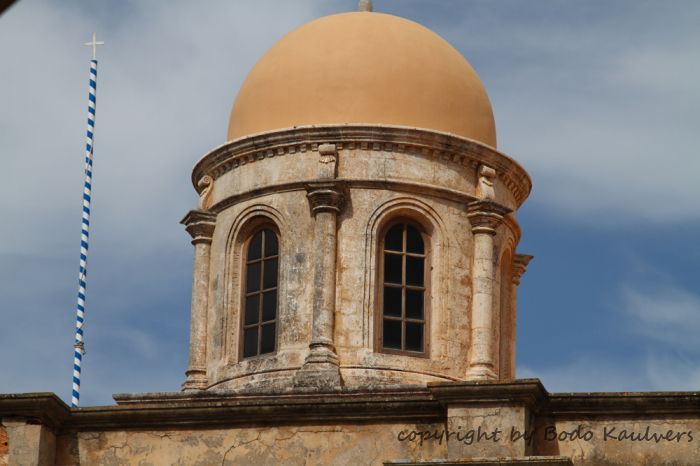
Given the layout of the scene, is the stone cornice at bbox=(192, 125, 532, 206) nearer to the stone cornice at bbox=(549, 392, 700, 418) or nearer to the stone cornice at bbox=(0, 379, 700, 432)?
the stone cornice at bbox=(0, 379, 700, 432)

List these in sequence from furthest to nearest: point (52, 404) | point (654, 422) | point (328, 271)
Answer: point (328, 271) → point (52, 404) → point (654, 422)

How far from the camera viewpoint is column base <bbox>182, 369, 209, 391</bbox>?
1955 centimetres

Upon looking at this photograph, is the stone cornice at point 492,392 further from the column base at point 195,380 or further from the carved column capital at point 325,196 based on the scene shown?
the column base at point 195,380

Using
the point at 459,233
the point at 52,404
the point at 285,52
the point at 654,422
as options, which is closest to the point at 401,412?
the point at 654,422

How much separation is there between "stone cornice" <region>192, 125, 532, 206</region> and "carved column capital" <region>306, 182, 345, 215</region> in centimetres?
76

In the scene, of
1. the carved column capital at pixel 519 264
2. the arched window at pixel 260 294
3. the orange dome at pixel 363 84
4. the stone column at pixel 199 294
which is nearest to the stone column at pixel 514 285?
the carved column capital at pixel 519 264

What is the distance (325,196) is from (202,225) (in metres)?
2.51

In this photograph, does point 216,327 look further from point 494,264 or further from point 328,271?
→ point 494,264

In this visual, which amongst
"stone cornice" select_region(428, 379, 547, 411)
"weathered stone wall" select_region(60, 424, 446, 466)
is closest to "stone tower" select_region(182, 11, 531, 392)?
"weathered stone wall" select_region(60, 424, 446, 466)

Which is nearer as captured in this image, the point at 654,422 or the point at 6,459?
the point at 654,422

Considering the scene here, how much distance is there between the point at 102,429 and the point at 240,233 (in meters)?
5.41

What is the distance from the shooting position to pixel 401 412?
14672 mm

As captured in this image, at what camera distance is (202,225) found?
67.1ft

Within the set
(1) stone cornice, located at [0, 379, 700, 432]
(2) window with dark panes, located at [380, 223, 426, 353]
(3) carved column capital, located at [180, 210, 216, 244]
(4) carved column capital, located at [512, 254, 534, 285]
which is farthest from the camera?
(4) carved column capital, located at [512, 254, 534, 285]
